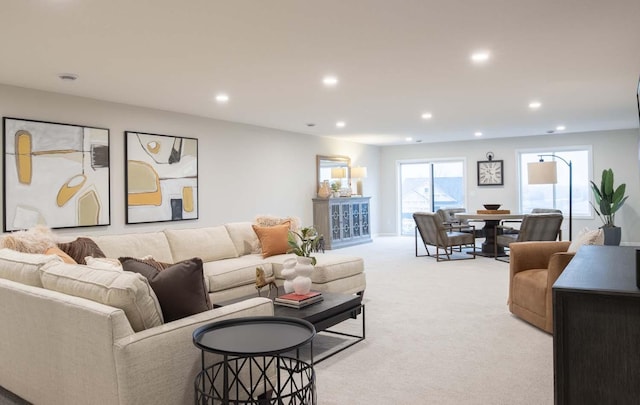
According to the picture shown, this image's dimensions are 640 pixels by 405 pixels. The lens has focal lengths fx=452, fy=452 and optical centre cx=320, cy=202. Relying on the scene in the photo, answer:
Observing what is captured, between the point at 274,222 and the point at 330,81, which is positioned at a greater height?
the point at 330,81

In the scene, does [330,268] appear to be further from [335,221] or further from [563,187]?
[563,187]

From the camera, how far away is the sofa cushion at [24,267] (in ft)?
7.89

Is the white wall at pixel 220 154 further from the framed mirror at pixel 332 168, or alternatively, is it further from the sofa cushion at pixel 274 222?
the sofa cushion at pixel 274 222

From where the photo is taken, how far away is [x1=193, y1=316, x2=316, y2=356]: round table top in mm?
1768

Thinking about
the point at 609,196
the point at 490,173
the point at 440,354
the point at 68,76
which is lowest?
the point at 440,354

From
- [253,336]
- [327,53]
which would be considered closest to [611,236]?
[327,53]

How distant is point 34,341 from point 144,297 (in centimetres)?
75

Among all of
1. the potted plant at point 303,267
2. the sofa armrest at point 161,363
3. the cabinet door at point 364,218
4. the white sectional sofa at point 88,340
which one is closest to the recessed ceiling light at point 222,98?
the potted plant at point 303,267

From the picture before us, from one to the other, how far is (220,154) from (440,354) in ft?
15.9

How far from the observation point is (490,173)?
33.9ft

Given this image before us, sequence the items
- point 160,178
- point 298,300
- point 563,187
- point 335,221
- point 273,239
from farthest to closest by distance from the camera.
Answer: point 563,187
point 335,221
point 160,178
point 273,239
point 298,300

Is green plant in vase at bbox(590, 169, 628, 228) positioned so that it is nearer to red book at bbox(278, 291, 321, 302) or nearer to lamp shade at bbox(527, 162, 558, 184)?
lamp shade at bbox(527, 162, 558, 184)

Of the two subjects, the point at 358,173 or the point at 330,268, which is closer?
the point at 330,268

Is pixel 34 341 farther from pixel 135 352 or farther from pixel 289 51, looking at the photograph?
pixel 289 51
